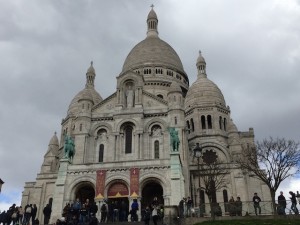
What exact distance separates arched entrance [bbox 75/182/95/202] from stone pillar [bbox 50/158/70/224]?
178cm

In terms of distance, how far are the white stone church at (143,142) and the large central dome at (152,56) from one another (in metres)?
0.19

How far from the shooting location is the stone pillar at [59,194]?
36344mm

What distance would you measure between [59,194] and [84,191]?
3.92 metres

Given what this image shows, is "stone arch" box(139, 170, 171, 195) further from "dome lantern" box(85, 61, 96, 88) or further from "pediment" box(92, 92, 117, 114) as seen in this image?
"dome lantern" box(85, 61, 96, 88)

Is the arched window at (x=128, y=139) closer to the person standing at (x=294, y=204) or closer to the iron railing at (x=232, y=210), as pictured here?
the iron railing at (x=232, y=210)

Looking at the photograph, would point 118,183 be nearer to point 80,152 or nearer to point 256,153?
point 80,152

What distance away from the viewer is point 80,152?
4416 cm

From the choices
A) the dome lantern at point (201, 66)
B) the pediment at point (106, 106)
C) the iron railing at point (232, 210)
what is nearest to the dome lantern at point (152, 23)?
the dome lantern at point (201, 66)

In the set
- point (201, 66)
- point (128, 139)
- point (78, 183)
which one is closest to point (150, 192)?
point (128, 139)

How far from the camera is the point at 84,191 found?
1607 inches

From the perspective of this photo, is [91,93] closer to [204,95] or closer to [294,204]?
[204,95]

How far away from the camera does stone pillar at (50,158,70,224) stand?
119 feet

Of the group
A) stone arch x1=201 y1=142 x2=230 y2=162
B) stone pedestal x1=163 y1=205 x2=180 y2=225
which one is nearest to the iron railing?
stone pedestal x1=163 y1=205 x2=180 y2=225

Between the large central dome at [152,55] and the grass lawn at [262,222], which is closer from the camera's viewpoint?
the grass lawn at [262,222]
